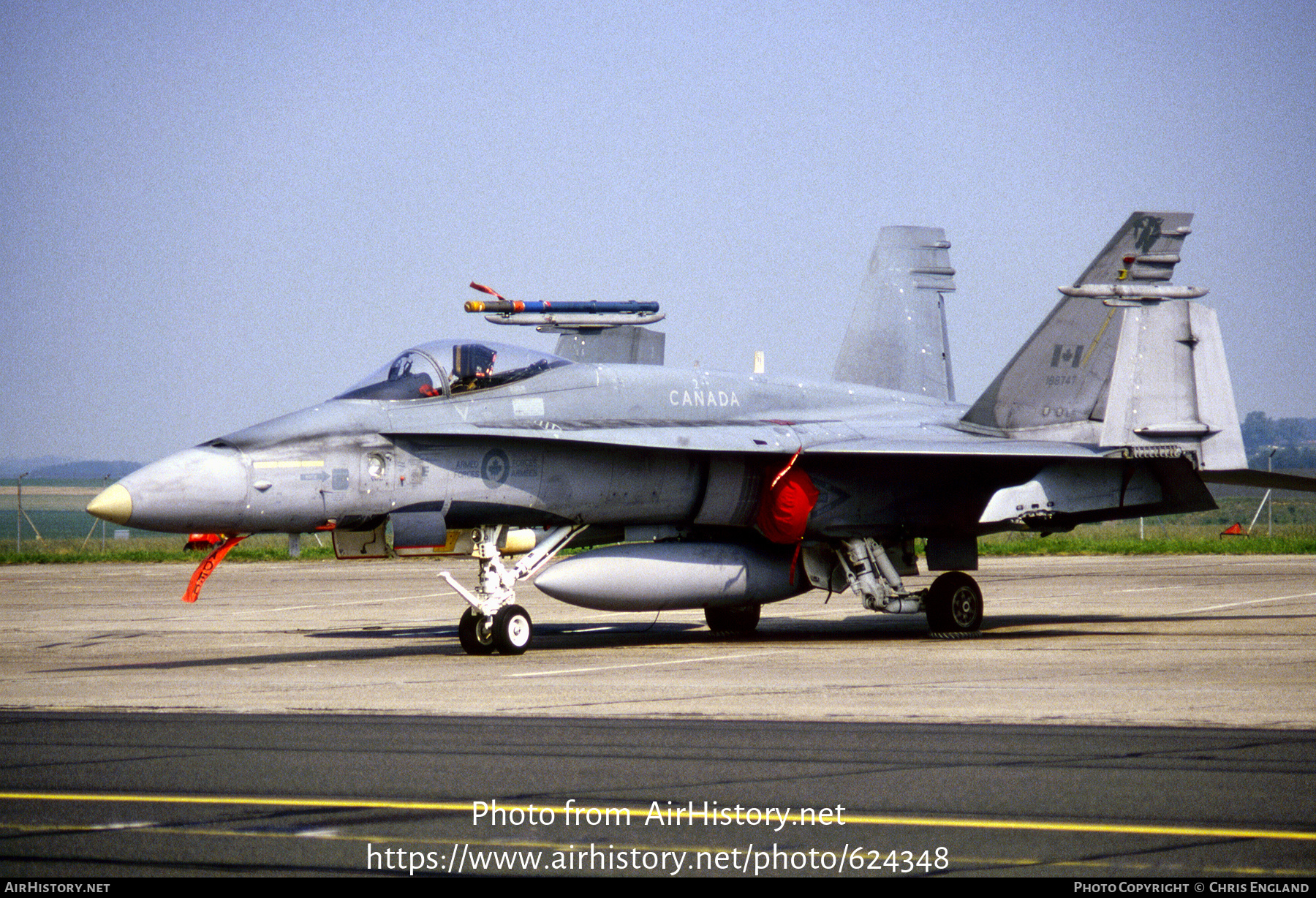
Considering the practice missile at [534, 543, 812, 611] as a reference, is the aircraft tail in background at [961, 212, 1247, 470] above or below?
above

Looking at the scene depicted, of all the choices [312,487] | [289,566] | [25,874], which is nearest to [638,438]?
[312,487]

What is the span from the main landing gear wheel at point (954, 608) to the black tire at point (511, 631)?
478cm

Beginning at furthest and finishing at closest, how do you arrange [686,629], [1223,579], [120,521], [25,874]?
[1223,579] → [686,629] → [120,521] → [25,874]

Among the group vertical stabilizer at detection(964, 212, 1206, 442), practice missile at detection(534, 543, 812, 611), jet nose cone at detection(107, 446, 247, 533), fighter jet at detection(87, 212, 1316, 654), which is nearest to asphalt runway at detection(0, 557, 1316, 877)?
practice missile at detection(534, 543, 812, 611)

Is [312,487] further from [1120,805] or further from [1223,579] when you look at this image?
[1223,579]

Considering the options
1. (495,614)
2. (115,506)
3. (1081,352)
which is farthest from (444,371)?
(1081,352)

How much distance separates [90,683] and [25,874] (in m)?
7.01

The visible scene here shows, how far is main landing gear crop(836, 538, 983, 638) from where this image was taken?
15297 millimetres

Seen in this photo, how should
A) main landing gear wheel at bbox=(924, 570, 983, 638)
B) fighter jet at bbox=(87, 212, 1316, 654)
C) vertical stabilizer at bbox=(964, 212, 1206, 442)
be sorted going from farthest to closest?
vertical stabilizer at bbox=(964, 212, 1206, 442), main landing gear wheel at bbox=(924, 570, 983, 638), fighter jet at bbox=(87, 212, 1316, 654)

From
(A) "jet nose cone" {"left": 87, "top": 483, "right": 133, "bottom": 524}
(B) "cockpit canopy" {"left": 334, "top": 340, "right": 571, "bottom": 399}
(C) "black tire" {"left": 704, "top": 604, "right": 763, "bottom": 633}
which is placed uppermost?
(B) "cockpit canopy" {"left": 334, "top": 340, "right": 571, "bottom": 399}

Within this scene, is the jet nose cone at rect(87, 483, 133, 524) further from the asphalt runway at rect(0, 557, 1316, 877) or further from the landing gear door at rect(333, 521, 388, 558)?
the landing gear door at rect(333, 521, 388, 558)

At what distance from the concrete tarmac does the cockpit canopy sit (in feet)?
8.24

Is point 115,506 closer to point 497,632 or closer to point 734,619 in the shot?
point 497,632

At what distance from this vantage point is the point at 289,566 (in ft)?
117
